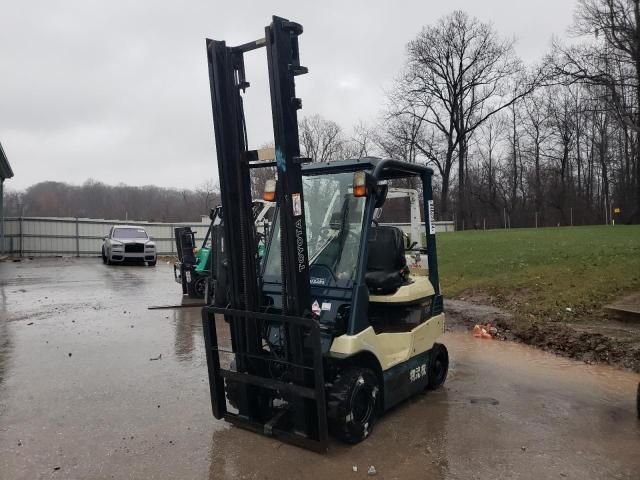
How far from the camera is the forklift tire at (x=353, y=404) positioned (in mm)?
4105

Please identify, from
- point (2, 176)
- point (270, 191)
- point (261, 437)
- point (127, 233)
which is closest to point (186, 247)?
point (270, 191)

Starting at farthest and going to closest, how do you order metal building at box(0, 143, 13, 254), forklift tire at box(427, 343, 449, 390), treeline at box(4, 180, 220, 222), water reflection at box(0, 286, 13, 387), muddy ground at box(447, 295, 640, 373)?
treeline at box(4, 180, 220, 222)
metal building at box(0, 143, 13, 254)
muddy ground at box(447, 295, 640, 373)
water reflection at box(0, 286, 13, 387)
forklift tire at box(427, 343, 449, 390)

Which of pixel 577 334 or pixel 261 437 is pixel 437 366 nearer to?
pixel 261 437

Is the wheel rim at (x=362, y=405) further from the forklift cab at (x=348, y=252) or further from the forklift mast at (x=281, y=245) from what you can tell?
the forklift cab at (x=348, y=252)

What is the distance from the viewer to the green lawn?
33.1 ft

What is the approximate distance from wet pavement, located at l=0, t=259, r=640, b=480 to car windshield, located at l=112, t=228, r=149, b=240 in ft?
49.3

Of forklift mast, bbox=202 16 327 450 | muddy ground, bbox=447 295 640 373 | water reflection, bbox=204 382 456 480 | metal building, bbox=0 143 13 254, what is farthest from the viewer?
metal building, bbox=0 143 13 254

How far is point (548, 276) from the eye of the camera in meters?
12.0

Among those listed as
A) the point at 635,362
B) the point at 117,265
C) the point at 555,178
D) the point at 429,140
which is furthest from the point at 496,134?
the point at 635,362

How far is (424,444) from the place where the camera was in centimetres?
442

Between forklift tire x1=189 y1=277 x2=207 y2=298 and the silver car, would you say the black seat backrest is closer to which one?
forklift tire x1=189 y1=277 x2=207 y2=298

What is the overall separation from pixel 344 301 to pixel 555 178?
5598 centimetres

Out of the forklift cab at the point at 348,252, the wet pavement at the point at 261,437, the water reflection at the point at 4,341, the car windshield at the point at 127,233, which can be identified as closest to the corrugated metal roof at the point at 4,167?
the car windshield at the point at 127,233

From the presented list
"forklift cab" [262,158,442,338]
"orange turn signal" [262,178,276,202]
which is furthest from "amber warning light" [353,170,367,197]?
"orange turn signal" [262,178,276,202]
